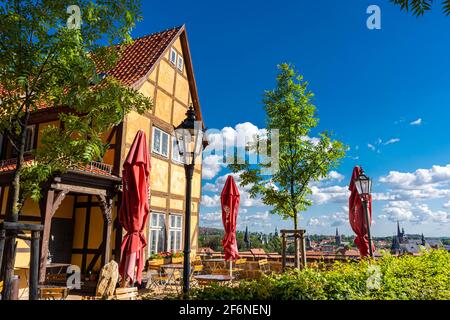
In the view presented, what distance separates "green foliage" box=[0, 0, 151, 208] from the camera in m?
4.67

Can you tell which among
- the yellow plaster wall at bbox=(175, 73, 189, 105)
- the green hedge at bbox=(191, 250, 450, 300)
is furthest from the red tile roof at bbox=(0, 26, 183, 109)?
the green hedge at bbox=(191, 250, 450, 300)

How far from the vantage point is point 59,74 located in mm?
4852

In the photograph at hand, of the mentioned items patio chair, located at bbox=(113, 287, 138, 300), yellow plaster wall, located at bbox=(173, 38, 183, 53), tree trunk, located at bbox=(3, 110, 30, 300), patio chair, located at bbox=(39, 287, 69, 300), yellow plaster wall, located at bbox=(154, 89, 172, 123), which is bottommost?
patio chair, located at bbox=(39, 287, 69, 300)

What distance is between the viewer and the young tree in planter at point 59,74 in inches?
182

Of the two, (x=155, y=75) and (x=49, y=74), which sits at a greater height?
(x=155, y=75)

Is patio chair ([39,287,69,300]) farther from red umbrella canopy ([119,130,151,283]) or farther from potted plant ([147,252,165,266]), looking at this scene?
potted plant ([147,252,165,266])

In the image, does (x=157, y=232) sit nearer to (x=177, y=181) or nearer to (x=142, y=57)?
(x=177, y=181)

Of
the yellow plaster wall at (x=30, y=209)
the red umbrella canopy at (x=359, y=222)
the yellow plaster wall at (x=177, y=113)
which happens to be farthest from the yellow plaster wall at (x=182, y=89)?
the red umbrella canopy at (x=359, y=222)

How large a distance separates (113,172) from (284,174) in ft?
19.0

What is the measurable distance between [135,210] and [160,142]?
239 inches

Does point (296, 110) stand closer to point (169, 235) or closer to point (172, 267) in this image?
point (172, 267)

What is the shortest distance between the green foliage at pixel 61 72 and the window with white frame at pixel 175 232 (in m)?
9.57

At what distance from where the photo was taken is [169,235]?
49.2ft
